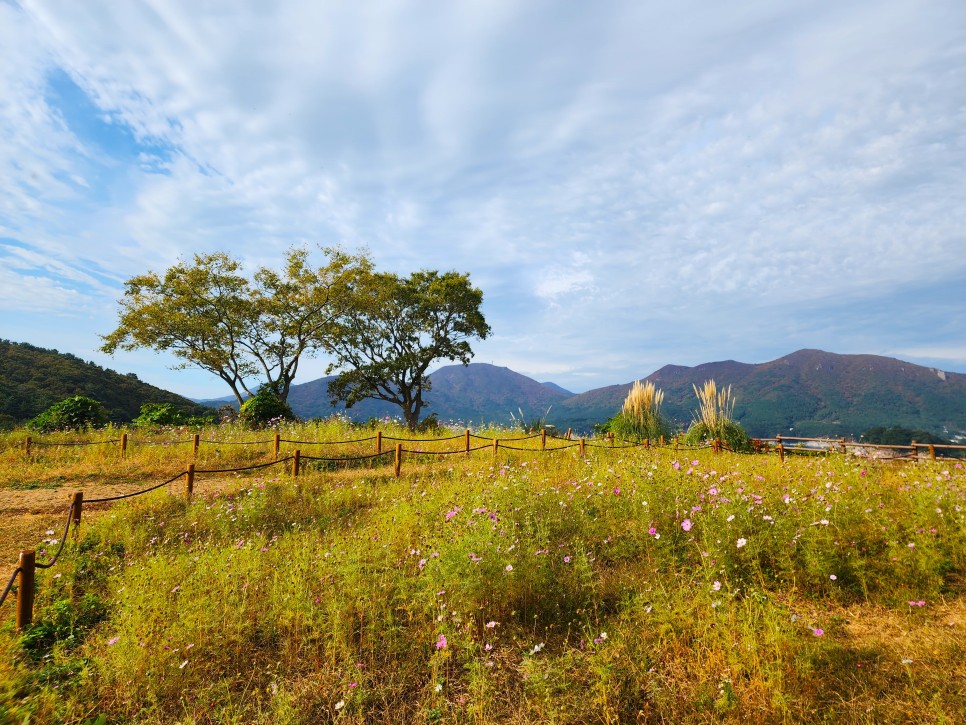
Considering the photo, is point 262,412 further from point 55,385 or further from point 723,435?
point 55,385

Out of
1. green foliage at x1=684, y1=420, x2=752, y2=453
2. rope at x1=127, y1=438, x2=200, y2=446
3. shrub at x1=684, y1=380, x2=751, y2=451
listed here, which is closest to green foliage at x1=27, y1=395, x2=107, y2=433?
rope at x1=127, y1=438, x2=200, y2=446

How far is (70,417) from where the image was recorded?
16281 mm

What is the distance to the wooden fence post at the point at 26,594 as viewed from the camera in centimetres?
446

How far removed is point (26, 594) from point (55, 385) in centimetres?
3864

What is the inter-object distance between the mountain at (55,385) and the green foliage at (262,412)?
11300mm

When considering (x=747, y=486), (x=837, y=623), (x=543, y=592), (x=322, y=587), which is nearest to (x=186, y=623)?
(x=322, y=587)

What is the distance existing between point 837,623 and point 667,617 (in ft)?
4.64

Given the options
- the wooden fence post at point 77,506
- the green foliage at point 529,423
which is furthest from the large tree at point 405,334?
the wooden fence post at point 77,506

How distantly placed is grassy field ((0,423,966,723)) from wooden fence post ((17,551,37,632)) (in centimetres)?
13

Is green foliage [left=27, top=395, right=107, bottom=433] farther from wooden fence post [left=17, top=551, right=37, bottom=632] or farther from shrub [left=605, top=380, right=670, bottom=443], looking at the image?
shrub [left=605, top=380, right=670, bottom=443]

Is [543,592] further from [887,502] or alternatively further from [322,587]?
[887,502]

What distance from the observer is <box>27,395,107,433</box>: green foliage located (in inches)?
631

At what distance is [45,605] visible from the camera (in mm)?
5059

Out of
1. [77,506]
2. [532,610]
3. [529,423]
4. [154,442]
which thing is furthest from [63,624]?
[529,423]
